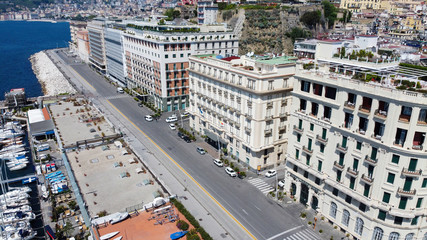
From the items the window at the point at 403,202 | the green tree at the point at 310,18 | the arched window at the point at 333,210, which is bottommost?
the arched window at the point at 333,210

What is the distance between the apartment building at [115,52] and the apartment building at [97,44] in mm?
5857

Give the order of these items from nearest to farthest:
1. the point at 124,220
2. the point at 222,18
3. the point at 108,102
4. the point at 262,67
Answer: the point at 124,220, the point at 262,67, the point at 108,102, the point at 222,18

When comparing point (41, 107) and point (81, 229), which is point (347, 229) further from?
point (41, 107)

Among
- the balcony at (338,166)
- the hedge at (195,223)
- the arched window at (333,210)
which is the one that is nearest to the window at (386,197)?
the balcony at (338,166)

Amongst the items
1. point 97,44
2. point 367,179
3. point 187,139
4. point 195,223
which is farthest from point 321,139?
point 97,44

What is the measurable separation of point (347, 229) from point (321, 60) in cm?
3060

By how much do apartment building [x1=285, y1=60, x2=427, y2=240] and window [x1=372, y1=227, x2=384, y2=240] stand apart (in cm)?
14

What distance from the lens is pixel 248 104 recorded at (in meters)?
69.6

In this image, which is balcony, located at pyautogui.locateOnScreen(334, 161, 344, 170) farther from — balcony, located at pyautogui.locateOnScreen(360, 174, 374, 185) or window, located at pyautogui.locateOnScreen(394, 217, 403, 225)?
window, located at pyautogui.locateOnScreen(394, 217, 403, 225)

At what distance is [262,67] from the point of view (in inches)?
2633

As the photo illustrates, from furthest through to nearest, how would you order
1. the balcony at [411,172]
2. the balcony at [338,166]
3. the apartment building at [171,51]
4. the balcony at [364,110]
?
the apartment building at [171,51], the balcony at [338,166], the balcony at [364,110], the balcony at [411,172]

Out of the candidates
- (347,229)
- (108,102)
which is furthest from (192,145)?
(108,102)

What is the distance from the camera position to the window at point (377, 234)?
4690 centimetres

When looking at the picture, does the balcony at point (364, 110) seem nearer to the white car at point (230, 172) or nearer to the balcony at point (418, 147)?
the balcony at point (418, 147)
